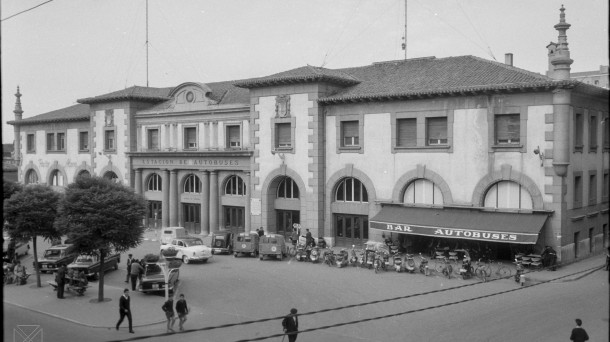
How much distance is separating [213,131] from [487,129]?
20.9 m

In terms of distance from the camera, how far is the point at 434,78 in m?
36.4

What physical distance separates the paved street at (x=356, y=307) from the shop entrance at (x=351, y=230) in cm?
552

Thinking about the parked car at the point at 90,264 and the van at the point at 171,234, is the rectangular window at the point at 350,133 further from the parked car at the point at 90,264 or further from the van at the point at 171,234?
the parked car at the point at 90,264

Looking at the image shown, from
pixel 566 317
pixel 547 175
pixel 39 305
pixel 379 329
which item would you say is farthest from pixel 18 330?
pixel 547 175

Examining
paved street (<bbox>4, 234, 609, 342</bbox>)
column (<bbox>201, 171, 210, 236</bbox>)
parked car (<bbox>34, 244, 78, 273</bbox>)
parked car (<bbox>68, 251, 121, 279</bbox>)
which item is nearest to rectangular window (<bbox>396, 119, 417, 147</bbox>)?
paved street (<bbox>4, 234, 609, 342</bbox>)

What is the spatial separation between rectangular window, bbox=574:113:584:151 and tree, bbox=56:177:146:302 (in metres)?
22.4

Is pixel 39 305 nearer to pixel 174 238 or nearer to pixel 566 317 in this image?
pixel 174 238

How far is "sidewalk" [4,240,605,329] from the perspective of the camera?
923 inches

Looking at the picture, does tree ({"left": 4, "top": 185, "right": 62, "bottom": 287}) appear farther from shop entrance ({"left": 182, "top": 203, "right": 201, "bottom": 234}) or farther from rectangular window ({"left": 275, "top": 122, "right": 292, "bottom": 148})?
shop entrance ({"left": 182, "top": 203, "right": 201, "bottom": 234})

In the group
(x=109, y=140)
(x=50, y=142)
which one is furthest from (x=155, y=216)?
(x=50, y=142)

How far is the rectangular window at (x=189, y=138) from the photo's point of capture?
4766 cm

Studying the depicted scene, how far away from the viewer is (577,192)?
1310 inches

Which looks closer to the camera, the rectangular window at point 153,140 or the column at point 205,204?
the column at point 205,204

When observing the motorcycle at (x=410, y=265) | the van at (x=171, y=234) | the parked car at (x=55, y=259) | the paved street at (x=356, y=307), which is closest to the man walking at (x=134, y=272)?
the paved street at (x=356, y=307)
